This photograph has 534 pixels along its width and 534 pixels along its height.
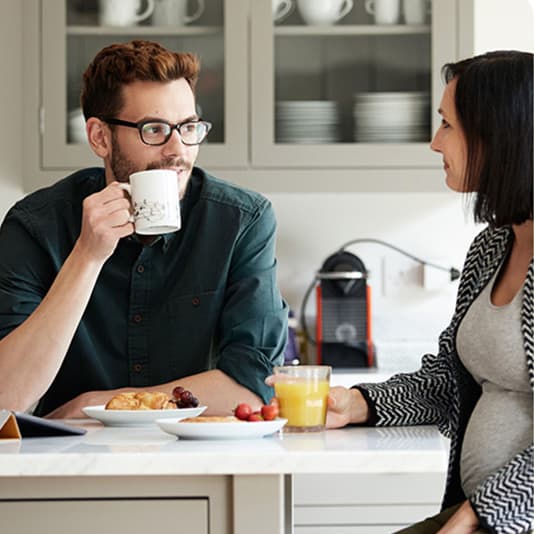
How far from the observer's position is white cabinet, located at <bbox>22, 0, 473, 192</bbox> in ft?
10.9

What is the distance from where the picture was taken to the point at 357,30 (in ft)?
11.2

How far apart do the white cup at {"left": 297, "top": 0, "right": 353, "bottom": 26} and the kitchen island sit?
7.19 feet

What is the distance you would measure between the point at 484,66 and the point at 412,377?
1.65 ft

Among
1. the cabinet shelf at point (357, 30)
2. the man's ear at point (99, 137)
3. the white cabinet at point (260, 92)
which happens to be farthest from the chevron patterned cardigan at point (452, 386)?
the cabinet shelf at point (357, 30)

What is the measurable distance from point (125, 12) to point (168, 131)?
1.27 m

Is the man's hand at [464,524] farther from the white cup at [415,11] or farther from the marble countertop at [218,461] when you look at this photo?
the white cup at [415,11]

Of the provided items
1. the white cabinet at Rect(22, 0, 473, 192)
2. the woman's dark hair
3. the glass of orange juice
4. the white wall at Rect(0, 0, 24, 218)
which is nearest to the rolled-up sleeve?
the glass of orange juice

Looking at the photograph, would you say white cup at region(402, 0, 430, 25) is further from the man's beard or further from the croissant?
the croissant

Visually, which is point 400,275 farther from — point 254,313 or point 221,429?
point 221,429

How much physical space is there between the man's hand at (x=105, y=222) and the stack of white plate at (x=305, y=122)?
146 cm

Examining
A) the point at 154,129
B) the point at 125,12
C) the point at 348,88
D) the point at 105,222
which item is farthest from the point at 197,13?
the point at 105,222

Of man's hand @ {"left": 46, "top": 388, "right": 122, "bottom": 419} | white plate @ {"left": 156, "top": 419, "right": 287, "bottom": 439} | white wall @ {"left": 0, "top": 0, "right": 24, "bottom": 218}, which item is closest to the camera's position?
white plate @ {"left": 156, "top": 419, "right": 287, "bottom": 439}

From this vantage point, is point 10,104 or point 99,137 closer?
point 99,137

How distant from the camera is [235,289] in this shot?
2.22 meters
